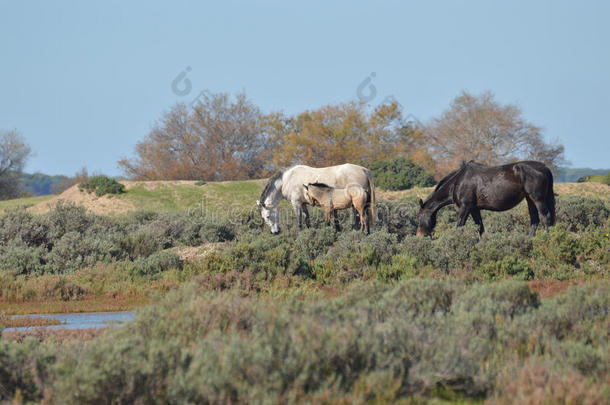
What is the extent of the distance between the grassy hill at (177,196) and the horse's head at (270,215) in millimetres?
21875

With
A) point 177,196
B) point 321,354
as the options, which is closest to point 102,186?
point 177,196

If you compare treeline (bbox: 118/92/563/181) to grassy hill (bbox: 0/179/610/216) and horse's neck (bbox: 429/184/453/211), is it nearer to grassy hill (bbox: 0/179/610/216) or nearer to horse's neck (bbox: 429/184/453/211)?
grassy hill (bbox: 0/179/610/216)

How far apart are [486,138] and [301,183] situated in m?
44.7

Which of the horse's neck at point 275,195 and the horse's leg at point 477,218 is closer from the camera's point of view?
the horse's leg at point 477,218

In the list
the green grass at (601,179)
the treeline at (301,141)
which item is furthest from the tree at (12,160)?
the green grass at (601,179)

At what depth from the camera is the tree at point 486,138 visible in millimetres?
62469

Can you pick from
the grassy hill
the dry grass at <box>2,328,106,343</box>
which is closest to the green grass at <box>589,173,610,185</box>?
the grassy hill

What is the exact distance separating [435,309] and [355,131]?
62097 millimetres

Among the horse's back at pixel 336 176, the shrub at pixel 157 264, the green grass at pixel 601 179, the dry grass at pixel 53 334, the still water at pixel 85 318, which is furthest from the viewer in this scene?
the green grass at pixel 601 179

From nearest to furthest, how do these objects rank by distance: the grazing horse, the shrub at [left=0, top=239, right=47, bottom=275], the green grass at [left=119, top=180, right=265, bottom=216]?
1. the shrub at [left=0, top=239, right=47, bottom=275]
2. the grazing horse
3. the green grass at [left=119, top=180, right=265, bottom=216]

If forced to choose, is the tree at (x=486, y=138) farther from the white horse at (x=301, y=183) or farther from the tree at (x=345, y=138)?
the white horse at (x=301, y=183)

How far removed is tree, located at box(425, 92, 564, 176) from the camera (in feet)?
205

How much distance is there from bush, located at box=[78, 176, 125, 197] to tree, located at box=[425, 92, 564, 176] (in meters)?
29.0

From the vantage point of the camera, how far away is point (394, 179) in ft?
164
